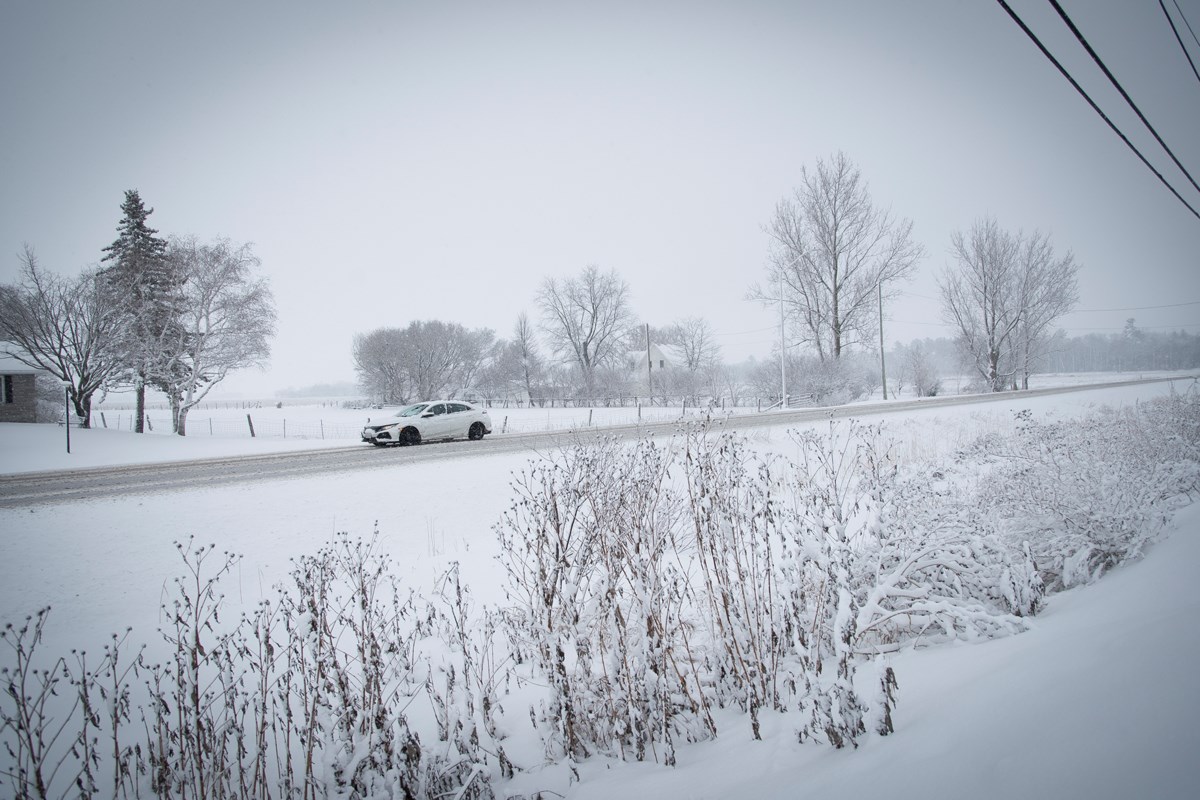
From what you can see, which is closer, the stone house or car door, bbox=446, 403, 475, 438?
car door, bbox=446, 403, 475, 438

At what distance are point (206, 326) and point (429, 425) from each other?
17581 millimetres

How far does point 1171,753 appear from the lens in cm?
142

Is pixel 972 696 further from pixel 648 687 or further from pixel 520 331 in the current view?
pixel 520 331

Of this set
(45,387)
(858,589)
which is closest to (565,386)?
(45,387)

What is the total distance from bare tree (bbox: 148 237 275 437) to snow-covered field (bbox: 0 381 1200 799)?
21887mm

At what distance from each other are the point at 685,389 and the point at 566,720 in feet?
158

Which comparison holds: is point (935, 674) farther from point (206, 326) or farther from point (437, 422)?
point (206, 326)

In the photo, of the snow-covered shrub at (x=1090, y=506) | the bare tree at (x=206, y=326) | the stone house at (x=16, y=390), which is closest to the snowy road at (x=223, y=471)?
the snow-covered shrub at (x=1090, y=506)

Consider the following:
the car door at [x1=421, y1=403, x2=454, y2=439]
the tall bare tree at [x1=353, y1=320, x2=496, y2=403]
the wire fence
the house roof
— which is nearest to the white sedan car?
the car door at [x1=421, y1=403, x2=454, y2=439]

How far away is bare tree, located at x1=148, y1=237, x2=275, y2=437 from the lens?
83.7ft

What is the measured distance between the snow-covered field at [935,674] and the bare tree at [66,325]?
24520mm

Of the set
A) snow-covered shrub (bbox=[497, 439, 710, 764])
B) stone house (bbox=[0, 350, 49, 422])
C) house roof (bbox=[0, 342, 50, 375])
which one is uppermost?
house roof (bbox=[0, 342, 50, 375])

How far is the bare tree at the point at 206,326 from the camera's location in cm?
2550

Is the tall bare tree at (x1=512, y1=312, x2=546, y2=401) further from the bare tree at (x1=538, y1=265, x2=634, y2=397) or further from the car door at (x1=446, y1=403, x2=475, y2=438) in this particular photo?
the car door at (x1=446, y1=403, x2=475, y2=438)
